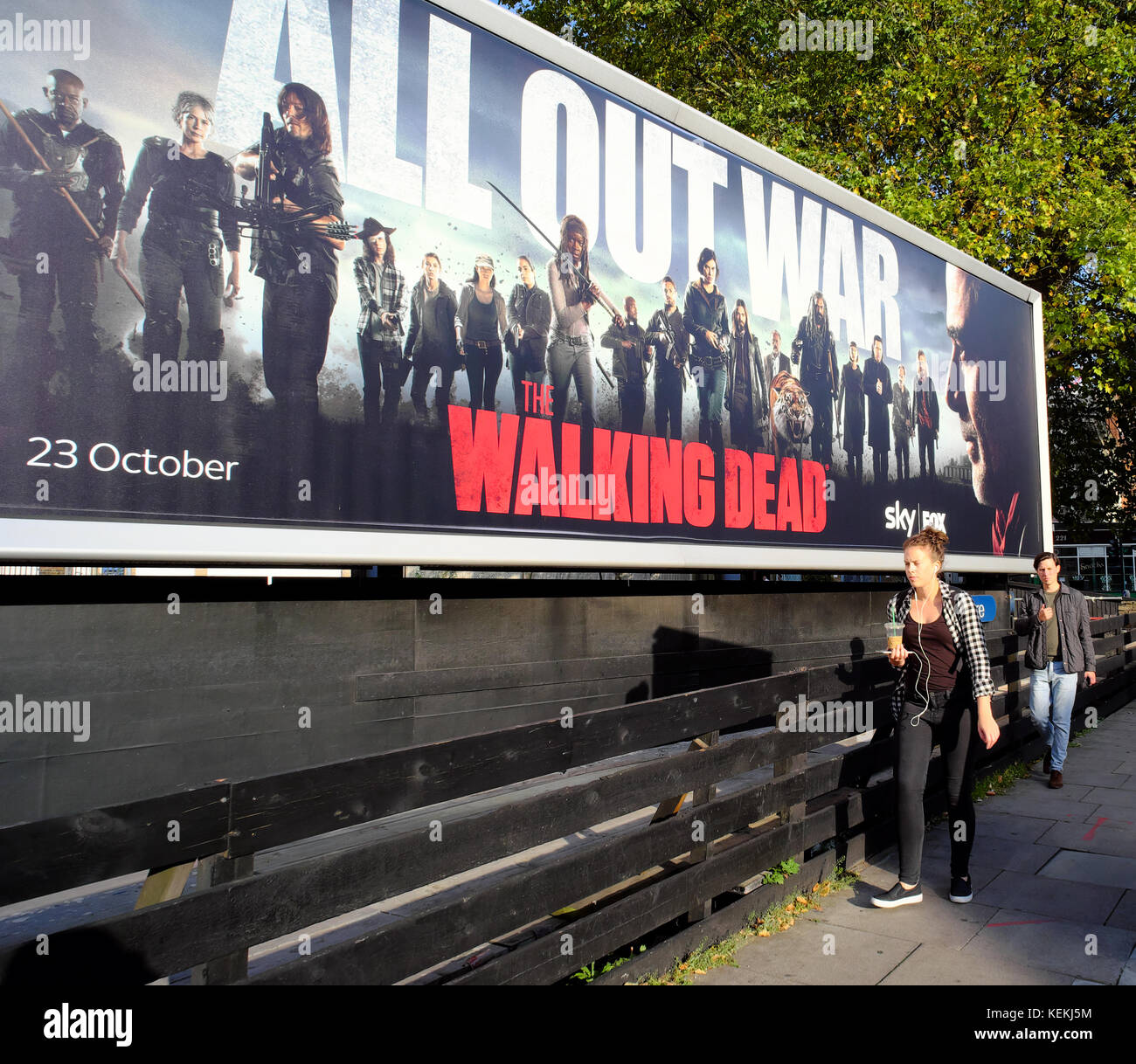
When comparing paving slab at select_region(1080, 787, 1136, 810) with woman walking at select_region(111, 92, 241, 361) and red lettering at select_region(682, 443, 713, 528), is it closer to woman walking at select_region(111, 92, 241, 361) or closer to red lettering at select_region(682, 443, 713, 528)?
red lettering at select_region(682, 443, 713, 528)

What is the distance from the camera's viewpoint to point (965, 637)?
5.04 m

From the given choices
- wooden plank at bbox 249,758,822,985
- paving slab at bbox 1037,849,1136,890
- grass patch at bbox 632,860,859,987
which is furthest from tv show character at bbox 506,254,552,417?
paving slab at bbox 1037,849,1136,890

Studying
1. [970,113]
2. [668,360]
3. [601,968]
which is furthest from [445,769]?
[970,113]

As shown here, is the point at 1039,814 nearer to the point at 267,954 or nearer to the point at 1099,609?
the point at 267,954

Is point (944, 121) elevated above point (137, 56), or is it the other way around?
point (944, 121)

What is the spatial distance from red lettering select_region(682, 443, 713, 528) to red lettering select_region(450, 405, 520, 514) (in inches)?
58.6

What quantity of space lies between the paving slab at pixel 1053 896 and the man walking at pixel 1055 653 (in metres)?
3.13

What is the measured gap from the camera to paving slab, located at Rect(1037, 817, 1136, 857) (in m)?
6.23

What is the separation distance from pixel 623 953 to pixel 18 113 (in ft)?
13.6

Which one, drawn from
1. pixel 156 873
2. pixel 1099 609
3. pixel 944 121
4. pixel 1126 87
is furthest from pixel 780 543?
pixel 1126 87

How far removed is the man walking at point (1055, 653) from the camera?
8.40m

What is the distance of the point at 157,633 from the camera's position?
4.05 metres

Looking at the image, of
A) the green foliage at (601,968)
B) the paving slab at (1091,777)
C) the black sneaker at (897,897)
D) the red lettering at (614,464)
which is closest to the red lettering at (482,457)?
the red lettering at (614,464)
